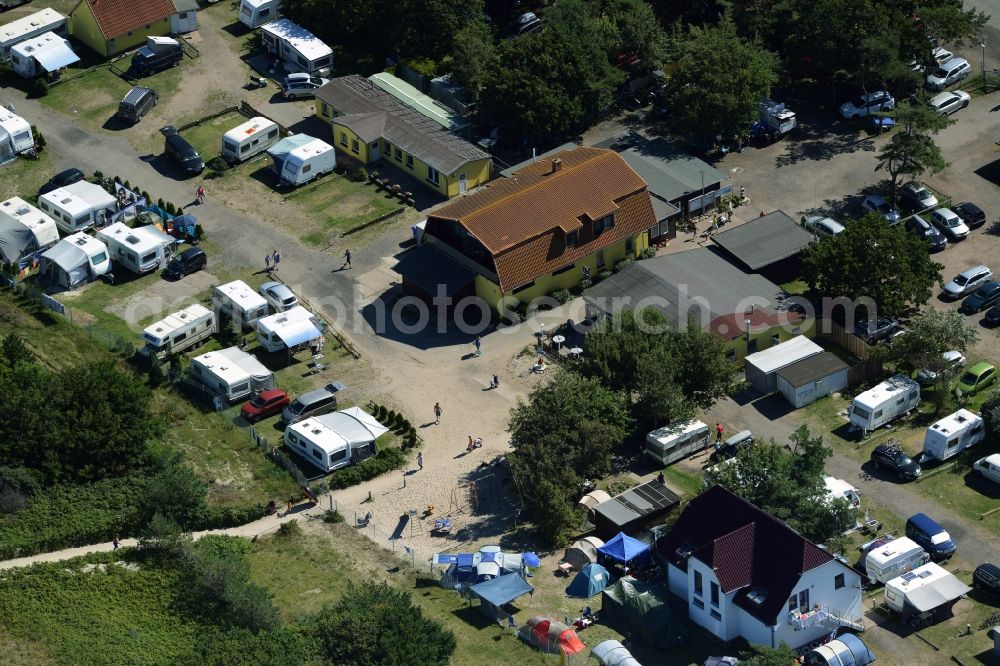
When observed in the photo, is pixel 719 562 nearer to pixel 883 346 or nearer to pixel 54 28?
pixel 883 346

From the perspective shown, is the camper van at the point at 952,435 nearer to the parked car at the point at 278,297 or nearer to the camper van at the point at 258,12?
the parked car at the point at 278,297

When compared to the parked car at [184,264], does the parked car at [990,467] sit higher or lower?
higher

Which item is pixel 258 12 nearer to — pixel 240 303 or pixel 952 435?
pixel 240 303

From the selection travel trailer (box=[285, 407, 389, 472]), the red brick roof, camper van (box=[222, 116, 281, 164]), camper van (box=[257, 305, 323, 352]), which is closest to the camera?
travel trailer (box=[285, 407, 389, 472])

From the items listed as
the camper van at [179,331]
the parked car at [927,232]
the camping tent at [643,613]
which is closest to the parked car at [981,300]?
the parked car at [927,232]

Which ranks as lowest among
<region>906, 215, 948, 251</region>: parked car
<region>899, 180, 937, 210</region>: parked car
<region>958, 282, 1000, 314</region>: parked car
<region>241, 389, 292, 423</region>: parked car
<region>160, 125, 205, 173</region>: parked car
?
<region>241, 389, 292, 423</region>: parked car

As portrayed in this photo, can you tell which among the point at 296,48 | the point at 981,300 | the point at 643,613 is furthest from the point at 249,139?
the point at 643,613

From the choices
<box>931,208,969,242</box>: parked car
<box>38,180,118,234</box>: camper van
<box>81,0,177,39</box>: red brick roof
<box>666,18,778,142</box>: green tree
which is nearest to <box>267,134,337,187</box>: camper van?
<box>38,180,118,234</box>: camper van

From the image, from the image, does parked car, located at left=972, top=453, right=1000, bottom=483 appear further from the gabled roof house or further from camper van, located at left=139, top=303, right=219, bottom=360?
camper van, located at left=139, top=303, right=219, bottom=360
